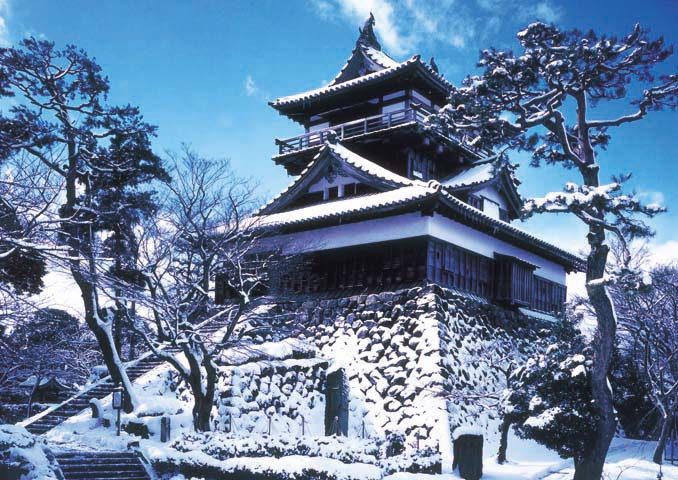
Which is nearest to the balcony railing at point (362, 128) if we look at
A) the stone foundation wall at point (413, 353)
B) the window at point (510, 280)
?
the window at point (510, 280)

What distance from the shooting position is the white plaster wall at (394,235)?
2102 centimetres

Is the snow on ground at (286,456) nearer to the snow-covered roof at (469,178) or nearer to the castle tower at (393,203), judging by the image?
the castle tower at (393,203)

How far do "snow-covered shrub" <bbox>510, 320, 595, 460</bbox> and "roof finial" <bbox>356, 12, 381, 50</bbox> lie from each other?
65.3 feet

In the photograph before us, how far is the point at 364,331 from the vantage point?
21.0m

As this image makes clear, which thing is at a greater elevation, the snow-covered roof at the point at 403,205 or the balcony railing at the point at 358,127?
the balcony railing at the point at 358,127

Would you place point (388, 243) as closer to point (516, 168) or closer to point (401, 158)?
point (401, 158)

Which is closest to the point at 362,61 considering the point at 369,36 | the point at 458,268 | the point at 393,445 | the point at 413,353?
the point at 369,36

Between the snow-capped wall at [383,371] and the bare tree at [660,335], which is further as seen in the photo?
the snow-capped wall at [383,371]

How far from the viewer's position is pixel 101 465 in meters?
15.2

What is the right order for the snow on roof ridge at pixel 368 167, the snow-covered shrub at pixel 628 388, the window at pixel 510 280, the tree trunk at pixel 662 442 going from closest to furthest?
the tree trunk at pixel 662 442, the snow-covered shrub at pixel 628 388, the snow on roof ridge at pixel 368 167, the window at pixel 510 280

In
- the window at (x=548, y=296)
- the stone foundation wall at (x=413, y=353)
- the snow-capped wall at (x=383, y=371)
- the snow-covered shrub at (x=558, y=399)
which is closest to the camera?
the snow-covered shrub at (x=558, y=399)

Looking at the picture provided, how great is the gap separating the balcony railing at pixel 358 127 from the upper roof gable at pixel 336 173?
132 cm

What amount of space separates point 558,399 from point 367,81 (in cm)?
1709

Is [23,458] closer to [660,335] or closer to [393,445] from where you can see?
[393,445]
